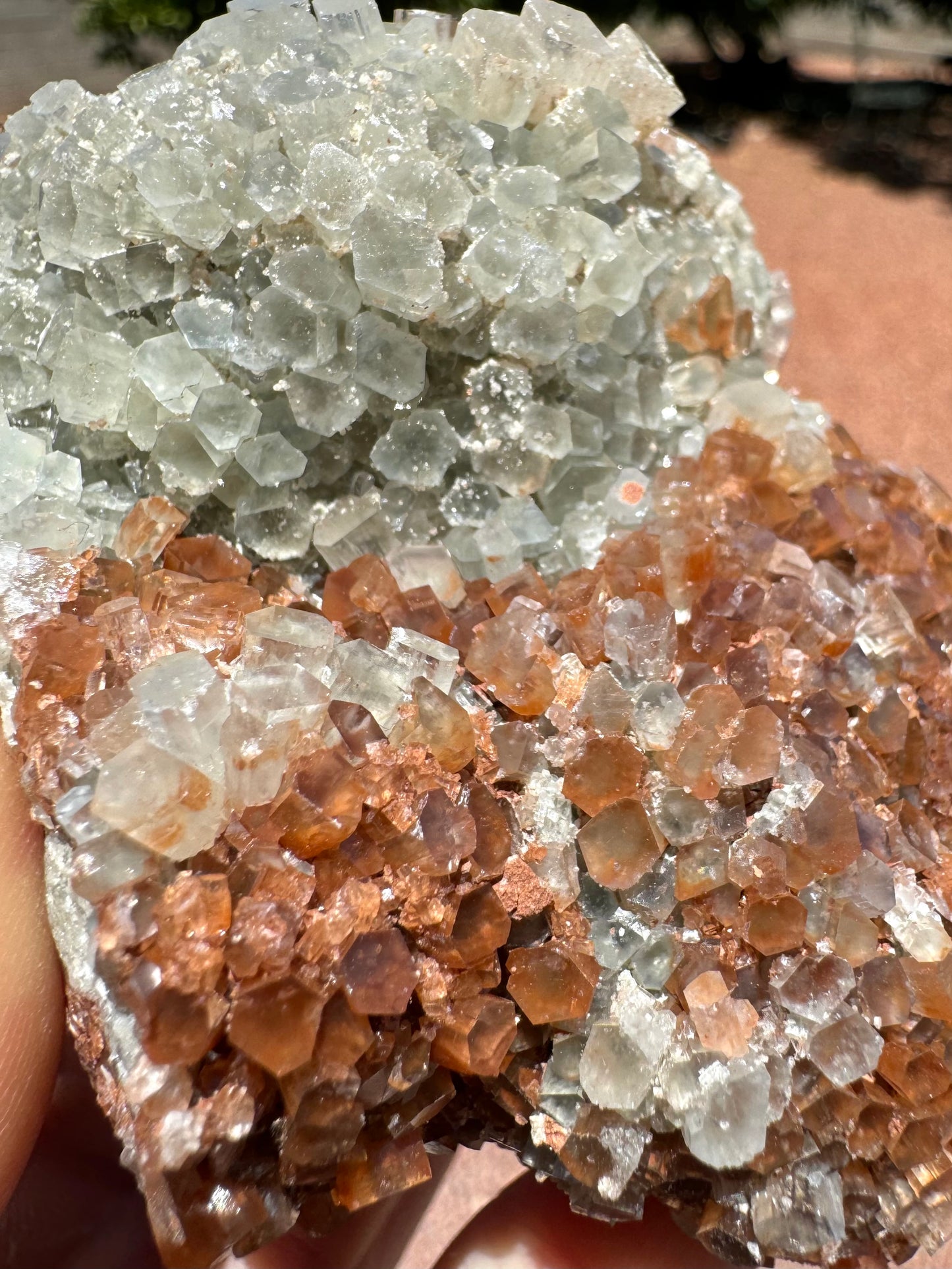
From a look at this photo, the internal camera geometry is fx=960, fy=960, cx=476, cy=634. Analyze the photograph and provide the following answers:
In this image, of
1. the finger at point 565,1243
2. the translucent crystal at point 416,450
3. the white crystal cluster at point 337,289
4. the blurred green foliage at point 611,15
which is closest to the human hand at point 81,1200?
the finger at point 565,1243

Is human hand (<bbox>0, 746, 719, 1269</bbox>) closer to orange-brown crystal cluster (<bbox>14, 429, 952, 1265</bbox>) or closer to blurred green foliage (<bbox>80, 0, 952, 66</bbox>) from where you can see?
orange-brown crystal cluster (<bbox>14, 429, 952, 1265</bbox>)

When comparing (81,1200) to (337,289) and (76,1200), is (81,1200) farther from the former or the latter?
(337,289)

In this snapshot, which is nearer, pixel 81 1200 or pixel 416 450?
pixel 416 450

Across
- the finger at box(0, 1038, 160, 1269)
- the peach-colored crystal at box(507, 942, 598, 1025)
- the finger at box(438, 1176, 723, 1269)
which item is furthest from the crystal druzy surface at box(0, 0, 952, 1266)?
the finger at box(0, 1038, 160, 1269)

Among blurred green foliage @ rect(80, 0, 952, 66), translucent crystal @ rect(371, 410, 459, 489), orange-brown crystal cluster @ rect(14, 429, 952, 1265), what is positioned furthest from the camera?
blurred green foliage @ rect(80, 0, 952, 66)

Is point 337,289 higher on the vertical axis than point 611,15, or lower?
higher

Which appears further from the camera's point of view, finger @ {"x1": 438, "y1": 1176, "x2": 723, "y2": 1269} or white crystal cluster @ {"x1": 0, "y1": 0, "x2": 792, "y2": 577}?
finger @ {"x1": 438, "y1": 1176, "x2": 723, "y2": 1269}

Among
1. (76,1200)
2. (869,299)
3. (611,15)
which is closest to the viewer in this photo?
(76,1200)

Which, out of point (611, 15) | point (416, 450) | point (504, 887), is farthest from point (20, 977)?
point (611, 15)
